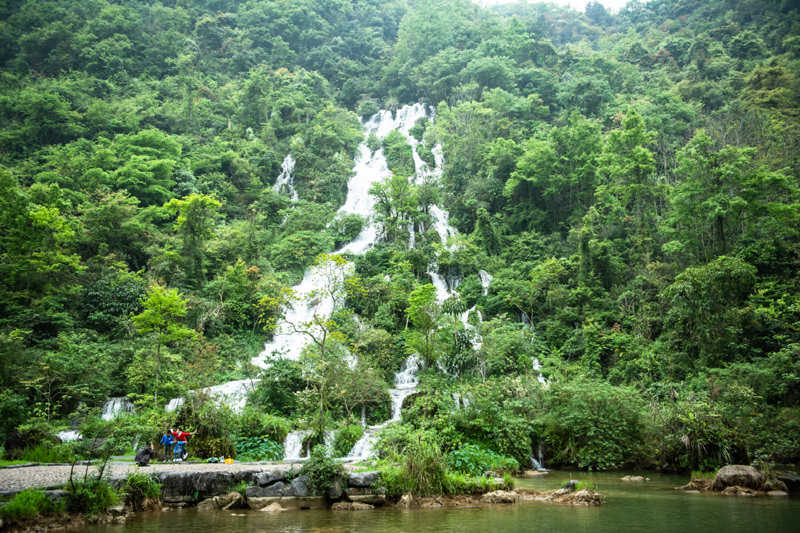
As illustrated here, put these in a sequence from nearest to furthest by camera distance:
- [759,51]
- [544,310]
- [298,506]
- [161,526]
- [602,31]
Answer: [161,526], [298,506], [544,310], [759,51], [602,31]

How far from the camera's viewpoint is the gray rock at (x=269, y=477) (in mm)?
9547

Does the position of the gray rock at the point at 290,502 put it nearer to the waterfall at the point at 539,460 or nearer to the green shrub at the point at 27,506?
the green shrub at the point at 27,506

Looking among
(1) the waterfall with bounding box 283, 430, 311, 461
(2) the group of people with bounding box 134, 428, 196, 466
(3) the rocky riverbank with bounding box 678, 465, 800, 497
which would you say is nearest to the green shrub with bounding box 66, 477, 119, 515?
(2) the group of people with bounding box 134, 428, 196, 466

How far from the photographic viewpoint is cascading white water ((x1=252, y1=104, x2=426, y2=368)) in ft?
85.3

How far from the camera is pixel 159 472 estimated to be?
31.5 feet

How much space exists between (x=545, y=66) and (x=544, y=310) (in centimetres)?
3577

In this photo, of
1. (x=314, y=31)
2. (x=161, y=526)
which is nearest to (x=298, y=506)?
(x=161, y=526)

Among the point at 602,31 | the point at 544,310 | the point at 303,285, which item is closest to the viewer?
the point at 544,310

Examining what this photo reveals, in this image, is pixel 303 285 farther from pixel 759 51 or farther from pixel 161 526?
pixel 759 51

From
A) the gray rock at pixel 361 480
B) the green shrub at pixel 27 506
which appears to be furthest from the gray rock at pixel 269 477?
the green shrub at pixel 27 506

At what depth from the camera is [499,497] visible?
976 centimetres

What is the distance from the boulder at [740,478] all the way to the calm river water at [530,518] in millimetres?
747

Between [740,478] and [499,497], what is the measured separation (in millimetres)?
5838

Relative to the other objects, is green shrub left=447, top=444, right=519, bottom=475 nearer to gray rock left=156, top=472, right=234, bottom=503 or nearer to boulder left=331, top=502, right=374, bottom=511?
boulder left=331, top=502, right=374, bottom=511
